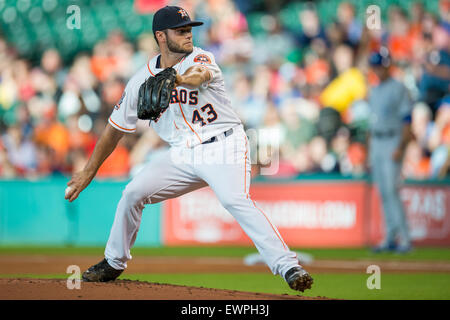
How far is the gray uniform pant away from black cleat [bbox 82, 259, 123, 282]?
19.2ft

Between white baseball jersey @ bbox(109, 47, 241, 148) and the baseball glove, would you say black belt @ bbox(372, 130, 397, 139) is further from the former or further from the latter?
the baseball glove

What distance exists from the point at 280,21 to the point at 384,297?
10.6 meters

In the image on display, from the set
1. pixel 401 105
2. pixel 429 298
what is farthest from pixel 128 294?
pixel 401 105

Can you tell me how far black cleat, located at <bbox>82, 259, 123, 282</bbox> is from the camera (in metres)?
6.18

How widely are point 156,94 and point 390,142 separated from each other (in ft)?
21.8

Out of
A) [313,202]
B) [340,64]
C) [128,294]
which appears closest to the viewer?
[128,294]

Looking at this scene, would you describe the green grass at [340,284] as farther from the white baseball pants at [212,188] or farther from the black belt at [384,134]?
the black belt at [384,134]

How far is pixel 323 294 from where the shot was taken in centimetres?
664

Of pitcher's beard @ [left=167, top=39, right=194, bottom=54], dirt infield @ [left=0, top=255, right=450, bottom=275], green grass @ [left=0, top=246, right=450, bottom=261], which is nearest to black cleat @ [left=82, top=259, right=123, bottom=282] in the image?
pitcher's beard @ [left=167, top=39, right=194, bottom=54]

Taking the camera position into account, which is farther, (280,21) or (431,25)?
(280,21)

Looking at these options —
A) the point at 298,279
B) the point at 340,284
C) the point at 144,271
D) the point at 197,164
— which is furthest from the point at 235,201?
the point at 144,271

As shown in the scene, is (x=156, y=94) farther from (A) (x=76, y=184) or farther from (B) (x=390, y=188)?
(B) (x=390, y=188)

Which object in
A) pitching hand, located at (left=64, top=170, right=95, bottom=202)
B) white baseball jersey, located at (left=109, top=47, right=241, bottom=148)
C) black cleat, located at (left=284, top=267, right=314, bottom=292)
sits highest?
white baseball jersey, located at (left=109, top=47, right=241, bottom=148)
